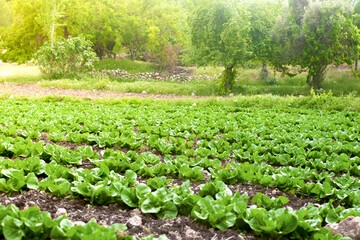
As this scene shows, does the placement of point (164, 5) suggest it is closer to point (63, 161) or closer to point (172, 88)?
point (172, 88)

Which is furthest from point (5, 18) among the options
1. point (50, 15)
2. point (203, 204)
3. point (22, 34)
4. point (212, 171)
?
Result: point (203, 204)

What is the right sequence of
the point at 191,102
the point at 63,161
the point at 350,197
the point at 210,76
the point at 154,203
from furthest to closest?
the point at 210,76, the point at 191,102, the point at 63,161, the point at 350,197, the point at 154,203

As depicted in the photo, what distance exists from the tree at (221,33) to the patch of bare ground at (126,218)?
15.6m

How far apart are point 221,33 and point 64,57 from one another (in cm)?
1211

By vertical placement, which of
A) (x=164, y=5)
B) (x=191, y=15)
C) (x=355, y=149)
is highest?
(x=164, y=5)

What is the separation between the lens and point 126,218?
2.68 meters

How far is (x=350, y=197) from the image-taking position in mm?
3283

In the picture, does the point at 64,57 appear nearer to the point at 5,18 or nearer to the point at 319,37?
the point at 319,37

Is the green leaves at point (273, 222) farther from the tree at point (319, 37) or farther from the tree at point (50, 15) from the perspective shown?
the tree at point (50, 15)

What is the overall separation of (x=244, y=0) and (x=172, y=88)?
24.2 ft

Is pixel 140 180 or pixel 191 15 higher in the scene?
pixel 191 15

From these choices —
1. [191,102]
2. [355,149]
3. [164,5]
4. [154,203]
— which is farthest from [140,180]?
[164,5]

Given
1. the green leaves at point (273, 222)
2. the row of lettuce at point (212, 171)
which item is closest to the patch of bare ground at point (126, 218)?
the green leaves at point (273, 222)

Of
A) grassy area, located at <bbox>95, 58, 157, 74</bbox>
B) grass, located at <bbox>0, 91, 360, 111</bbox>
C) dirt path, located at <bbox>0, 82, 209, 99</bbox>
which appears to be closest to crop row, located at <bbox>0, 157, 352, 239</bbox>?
grass, located at <bbox>0, 91, 360, 111</bbox>
